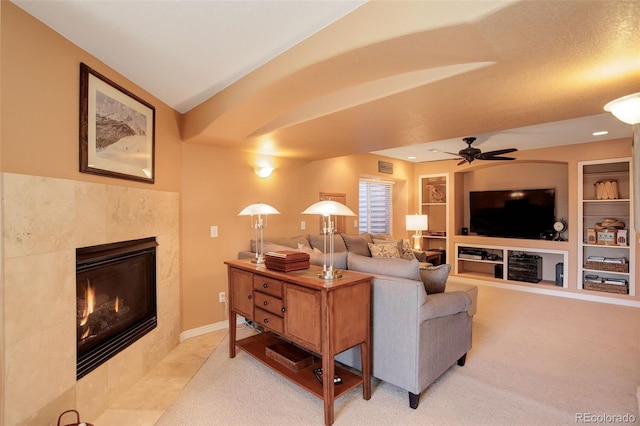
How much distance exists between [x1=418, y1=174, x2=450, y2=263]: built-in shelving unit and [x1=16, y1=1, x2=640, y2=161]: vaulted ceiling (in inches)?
153

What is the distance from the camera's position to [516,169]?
6.05 metres

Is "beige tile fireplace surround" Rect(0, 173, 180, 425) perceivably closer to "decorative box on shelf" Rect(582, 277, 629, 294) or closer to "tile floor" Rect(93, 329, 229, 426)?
"tile floor" Rect(93, 329, 229, 426)

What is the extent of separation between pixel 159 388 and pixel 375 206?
4.92 metres

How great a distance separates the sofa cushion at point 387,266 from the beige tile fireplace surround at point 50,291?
1.87 meters

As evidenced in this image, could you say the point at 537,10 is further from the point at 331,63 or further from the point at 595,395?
the point at 595,395

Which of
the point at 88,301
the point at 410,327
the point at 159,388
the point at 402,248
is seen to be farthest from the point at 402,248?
the point at 88,301

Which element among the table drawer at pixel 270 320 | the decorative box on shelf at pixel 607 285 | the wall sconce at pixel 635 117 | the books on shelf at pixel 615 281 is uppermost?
the wall sconce at pixel 635 117

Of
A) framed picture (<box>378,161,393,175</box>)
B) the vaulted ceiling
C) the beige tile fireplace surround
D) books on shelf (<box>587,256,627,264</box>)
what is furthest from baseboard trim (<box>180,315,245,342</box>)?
books on shelf (<box>587,256,627,264</box>)

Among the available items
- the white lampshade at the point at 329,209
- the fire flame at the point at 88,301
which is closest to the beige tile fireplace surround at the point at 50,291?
the fire flame at the point at 88,301

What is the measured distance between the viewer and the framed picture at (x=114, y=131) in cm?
209

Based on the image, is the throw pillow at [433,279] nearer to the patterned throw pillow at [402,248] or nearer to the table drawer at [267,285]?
the table drawer at [267,285]

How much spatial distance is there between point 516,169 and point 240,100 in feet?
18.8

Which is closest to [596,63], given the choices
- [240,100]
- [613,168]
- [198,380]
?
[240,100]

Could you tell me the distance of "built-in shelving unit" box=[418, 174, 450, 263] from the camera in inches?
275
